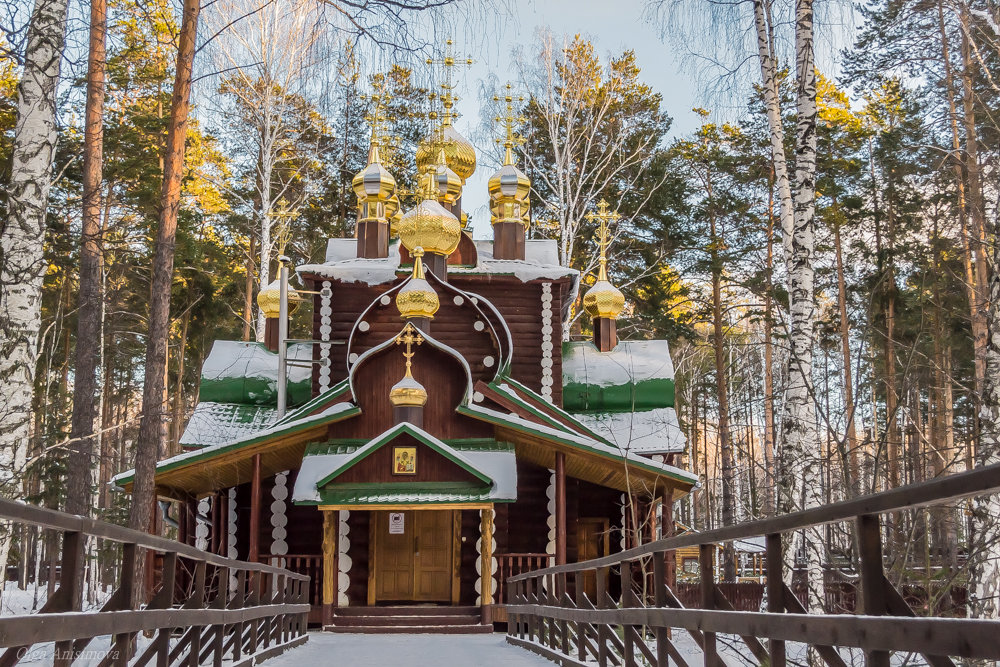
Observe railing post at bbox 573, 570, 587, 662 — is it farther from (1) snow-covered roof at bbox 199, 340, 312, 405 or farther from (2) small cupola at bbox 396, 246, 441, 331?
(1) snow-covered roof at bbox 199, 340, 312, 405

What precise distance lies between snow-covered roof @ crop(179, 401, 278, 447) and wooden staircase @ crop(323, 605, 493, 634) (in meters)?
4.17

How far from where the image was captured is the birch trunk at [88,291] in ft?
39.0

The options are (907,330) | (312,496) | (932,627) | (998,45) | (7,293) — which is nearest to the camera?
(932,627)

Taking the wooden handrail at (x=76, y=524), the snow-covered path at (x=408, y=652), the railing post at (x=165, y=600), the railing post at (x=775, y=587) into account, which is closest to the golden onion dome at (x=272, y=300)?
the snow-covered path at (x=408, y=652)

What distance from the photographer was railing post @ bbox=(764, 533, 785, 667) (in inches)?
138

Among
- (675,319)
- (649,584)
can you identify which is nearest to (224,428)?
(649,584)

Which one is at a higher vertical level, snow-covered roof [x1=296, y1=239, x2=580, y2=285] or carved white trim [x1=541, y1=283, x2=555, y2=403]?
snow-covered roof [x1=296, y1=239, x2=580, y2=285]

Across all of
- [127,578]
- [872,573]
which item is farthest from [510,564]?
[872,573]

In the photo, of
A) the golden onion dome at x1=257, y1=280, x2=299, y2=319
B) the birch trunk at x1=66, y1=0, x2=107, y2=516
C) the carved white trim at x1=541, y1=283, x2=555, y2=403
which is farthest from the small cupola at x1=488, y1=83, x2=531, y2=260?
the birch trunk at x1=66, y1=0, x2=107, y2=516

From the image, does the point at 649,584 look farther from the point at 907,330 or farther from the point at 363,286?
the point at 907,330

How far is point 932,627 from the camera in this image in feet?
8.06

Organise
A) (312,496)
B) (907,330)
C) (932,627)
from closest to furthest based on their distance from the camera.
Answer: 1. (932,627)
2. (312,496)
3. (907,330)

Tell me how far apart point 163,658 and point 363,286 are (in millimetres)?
13480

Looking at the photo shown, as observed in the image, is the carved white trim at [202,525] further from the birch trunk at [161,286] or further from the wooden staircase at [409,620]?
the birch trunk at [161,286]
